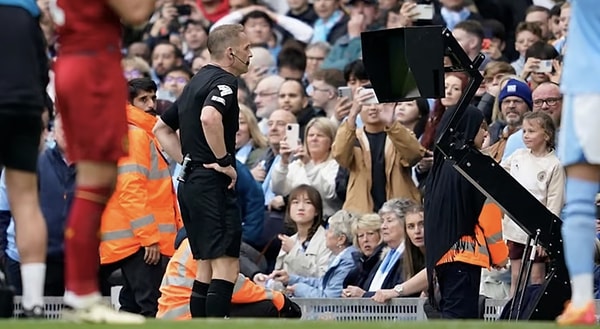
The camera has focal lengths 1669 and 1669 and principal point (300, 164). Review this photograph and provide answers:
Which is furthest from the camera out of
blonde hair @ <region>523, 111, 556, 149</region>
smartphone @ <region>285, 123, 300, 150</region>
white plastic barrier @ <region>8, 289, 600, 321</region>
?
smartphone @ <region>285, 123, 300, 150</region>

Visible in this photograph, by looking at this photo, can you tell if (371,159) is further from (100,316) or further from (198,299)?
(100,316)

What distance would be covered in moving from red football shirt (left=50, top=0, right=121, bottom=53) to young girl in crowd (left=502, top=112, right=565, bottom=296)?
5632mm

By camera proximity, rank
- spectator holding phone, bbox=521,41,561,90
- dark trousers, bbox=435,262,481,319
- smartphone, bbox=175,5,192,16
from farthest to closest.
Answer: smartphone, bbox=175,5,192,16 < spectator holding phone, bbox=521,41,561,90 < dark trousers, bbox=435,262,481,319

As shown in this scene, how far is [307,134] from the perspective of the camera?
16.3m

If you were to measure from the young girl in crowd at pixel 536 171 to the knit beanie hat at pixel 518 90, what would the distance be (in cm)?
129

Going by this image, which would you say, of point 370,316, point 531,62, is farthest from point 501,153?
point 370,316

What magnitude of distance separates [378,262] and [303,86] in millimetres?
3824

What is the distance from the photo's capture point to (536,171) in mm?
13562

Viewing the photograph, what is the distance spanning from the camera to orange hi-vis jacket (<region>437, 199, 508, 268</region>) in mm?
12906

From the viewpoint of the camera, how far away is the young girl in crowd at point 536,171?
13438 millimetres

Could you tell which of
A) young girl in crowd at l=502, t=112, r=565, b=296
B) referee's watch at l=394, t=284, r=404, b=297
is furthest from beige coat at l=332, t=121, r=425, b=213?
referee's watch at l=394, t=284, r=404, b=297

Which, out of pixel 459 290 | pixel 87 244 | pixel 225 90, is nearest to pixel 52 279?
pixel 225 90

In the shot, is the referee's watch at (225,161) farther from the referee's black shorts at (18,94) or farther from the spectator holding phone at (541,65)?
the spectator holding phone at (541,65)

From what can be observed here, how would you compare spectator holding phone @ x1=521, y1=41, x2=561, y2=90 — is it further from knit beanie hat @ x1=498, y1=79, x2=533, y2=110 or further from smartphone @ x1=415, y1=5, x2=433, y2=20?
smartphone @ x1=415, y1=5, x2=433, y2=20
